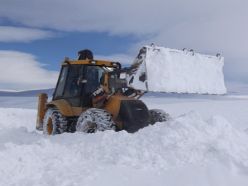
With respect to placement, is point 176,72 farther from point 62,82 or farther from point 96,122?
point 62,82

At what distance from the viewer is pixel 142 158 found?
6.44 m

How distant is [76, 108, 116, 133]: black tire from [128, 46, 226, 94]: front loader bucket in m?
1.20

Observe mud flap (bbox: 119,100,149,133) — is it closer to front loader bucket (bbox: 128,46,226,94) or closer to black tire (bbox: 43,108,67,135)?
front loader bucket (bbox: 128,46,226,94)

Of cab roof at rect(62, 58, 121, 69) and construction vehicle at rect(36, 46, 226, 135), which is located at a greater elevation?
cab roof at rect(62, 58, 121, 69)

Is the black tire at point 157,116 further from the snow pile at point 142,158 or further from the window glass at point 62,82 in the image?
the snow pile at point 142,158

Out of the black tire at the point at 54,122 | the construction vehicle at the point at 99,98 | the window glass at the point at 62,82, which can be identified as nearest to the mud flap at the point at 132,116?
the construction vehicle at the point at 99,98

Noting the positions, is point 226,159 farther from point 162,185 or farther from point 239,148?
point 162,185

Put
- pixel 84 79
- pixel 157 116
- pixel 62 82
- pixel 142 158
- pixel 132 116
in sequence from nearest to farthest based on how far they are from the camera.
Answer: pixel 142 158 < pixel 132 116 < pixel 84 79 < pixel 157 116 < pixel 62 82

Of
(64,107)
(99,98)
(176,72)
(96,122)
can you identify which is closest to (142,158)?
(96,122)

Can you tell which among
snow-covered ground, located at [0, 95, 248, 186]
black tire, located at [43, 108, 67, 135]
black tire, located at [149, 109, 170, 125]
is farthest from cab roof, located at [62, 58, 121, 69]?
snow-covered ground, located at [0, 95, 248, 186]

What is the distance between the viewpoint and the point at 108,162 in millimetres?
6418

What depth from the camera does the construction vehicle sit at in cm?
958

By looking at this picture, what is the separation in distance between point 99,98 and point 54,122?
4.78ft

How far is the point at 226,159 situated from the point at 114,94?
4538 mm
